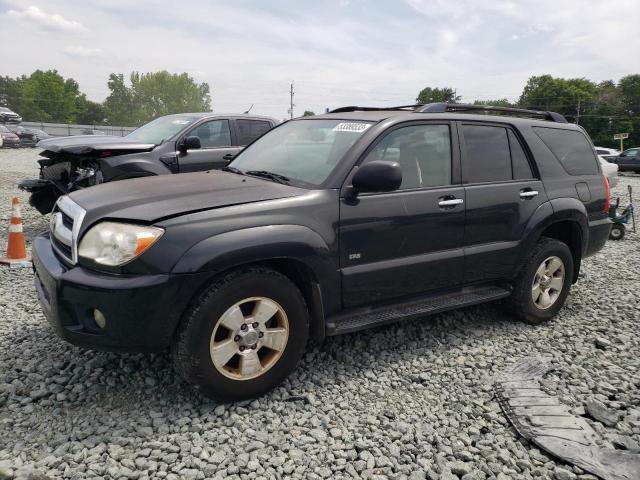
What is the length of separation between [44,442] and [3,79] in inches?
4730

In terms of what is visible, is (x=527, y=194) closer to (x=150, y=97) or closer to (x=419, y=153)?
(x=419, y=153)

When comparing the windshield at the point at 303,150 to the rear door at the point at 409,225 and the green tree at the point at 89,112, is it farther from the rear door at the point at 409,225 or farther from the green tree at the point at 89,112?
the green tree at the point at 89,112

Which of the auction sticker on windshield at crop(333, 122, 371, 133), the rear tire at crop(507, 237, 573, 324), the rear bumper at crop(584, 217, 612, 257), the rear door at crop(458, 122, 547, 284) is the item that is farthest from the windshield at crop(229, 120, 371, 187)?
the rear bumper at crop(584, 217, 612, 257)

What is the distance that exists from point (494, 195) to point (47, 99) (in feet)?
316

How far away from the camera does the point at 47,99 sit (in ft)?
276

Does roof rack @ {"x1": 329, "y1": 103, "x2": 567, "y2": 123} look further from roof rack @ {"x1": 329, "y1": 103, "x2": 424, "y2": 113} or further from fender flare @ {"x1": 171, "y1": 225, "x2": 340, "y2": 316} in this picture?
fender flare @ {"x1": 171, "y1": 225, "x2": 340, "y2": 316}

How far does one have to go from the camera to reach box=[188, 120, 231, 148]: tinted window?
7.22 metres

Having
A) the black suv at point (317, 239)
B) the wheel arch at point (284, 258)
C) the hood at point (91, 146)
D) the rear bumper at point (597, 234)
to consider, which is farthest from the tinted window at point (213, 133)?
the rear bumper at point (597, 234)

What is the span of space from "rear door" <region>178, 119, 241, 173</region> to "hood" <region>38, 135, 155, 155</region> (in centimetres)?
Result: 53

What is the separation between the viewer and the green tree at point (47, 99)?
82188 mm

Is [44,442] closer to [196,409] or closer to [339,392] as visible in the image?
[196,409]

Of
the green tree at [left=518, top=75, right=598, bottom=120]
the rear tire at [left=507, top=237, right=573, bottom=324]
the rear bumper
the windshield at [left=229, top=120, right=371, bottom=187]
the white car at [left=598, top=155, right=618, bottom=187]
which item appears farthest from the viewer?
the green tree at [left=518, top=75, right=598, bottom=120]

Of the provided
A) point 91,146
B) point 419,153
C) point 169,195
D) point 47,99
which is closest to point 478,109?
point 419,153

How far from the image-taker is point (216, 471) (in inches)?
93.0
